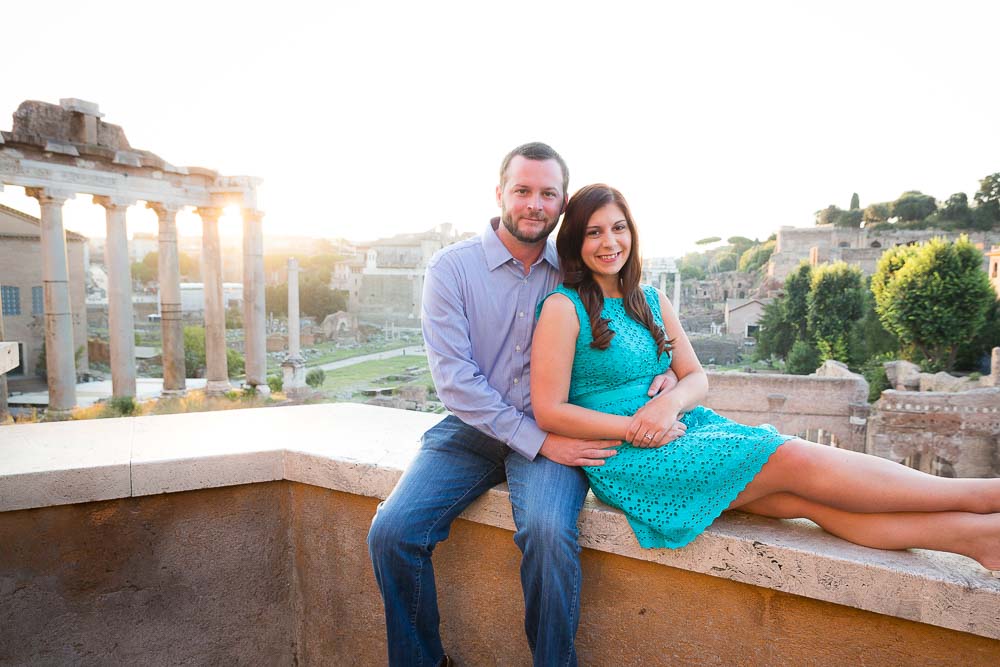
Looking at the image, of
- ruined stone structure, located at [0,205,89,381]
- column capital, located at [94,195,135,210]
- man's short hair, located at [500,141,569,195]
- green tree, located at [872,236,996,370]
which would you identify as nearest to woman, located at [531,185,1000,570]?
man's short hair, located at [500,141,569,195]

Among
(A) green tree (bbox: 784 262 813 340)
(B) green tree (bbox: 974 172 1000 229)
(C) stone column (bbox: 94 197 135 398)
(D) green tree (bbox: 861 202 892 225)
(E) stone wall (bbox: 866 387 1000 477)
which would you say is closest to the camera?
(C) stone column (bbox: 94 197 135 398)

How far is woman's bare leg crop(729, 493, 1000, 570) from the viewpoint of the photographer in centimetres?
138

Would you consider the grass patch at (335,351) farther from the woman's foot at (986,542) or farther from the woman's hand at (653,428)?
the woman's foot at (986,542)

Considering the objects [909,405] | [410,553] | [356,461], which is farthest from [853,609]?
[909,405]

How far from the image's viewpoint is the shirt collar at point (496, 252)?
2.03m

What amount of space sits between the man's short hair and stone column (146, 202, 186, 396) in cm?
1247

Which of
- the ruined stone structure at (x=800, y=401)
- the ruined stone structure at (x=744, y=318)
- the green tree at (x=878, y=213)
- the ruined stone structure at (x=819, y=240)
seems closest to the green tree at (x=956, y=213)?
the ruined stone structure at (x=819, y=240)

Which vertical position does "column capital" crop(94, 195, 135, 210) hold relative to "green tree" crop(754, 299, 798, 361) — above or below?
above

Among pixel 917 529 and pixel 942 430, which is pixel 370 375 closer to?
pixel 942 430

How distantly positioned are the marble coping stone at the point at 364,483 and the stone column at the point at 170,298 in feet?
37.7

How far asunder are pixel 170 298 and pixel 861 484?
13691 mm

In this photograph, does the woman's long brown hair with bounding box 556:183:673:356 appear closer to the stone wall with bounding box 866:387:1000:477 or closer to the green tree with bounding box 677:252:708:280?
the stone wall with bounding box 866:387:1000:477

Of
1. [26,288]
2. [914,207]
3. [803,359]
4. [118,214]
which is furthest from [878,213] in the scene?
[26,288]

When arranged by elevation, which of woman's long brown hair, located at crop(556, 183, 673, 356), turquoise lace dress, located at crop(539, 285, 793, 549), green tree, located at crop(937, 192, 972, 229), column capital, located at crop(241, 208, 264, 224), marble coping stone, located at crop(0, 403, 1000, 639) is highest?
green tree, located at crop(937, 192, 972, 229)
